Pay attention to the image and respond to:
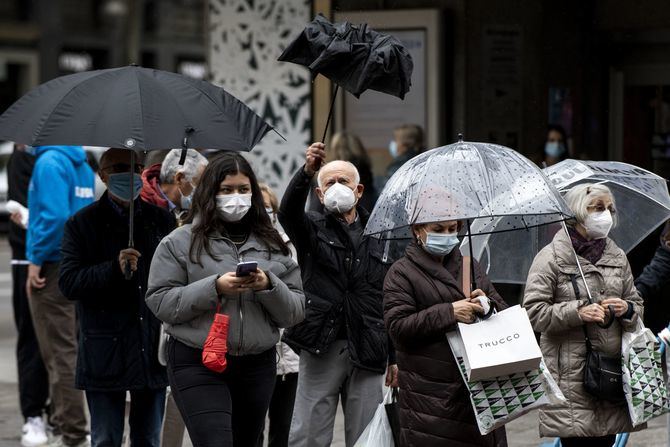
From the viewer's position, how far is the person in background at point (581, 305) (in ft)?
20.8

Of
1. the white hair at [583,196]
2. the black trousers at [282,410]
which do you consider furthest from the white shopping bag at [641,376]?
the black trousers at [282,410]

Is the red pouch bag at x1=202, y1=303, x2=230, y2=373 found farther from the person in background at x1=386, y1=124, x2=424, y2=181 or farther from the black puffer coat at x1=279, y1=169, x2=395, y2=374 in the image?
the person in background at x1=386, y1=124, x2=424, y2=181

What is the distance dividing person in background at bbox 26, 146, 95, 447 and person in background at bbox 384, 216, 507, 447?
3.17 m

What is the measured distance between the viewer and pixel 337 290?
6.50m

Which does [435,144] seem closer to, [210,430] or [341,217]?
[341,217]

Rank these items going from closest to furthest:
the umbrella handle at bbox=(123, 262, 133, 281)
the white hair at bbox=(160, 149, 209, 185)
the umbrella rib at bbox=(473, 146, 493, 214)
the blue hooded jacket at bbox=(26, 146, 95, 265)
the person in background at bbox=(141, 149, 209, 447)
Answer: the umbrella rib at bbox=(473, 146, 493, 214) < the umbrella handle at bbox=(123, 262, 133, 281) < the person in background at bbox=(141, 149, 209, 447) < the white hair at bbox=(160, 149, 209, 185) < the blue hooded jacket at bbox=(26, 146, 95, 265)

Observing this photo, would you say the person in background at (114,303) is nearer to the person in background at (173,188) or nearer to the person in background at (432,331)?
the person in background at (173,188)

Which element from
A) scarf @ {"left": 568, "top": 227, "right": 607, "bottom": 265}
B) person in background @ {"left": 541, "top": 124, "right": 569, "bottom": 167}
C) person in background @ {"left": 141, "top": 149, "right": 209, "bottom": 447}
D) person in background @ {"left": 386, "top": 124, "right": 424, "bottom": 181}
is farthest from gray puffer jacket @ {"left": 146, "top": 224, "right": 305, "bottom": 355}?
person in background @ {"left": 541, "top": 124, "right": 569, "bottom": 167}

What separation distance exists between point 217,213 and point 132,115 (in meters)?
0.60

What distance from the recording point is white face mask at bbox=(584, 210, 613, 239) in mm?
6387

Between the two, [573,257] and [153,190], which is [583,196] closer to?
[573,257]

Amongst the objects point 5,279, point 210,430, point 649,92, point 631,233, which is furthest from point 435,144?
point 5,279

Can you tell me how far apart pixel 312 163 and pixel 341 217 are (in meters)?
0.61

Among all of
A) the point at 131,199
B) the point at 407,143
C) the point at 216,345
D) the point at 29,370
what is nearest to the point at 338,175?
the point at 131,199
